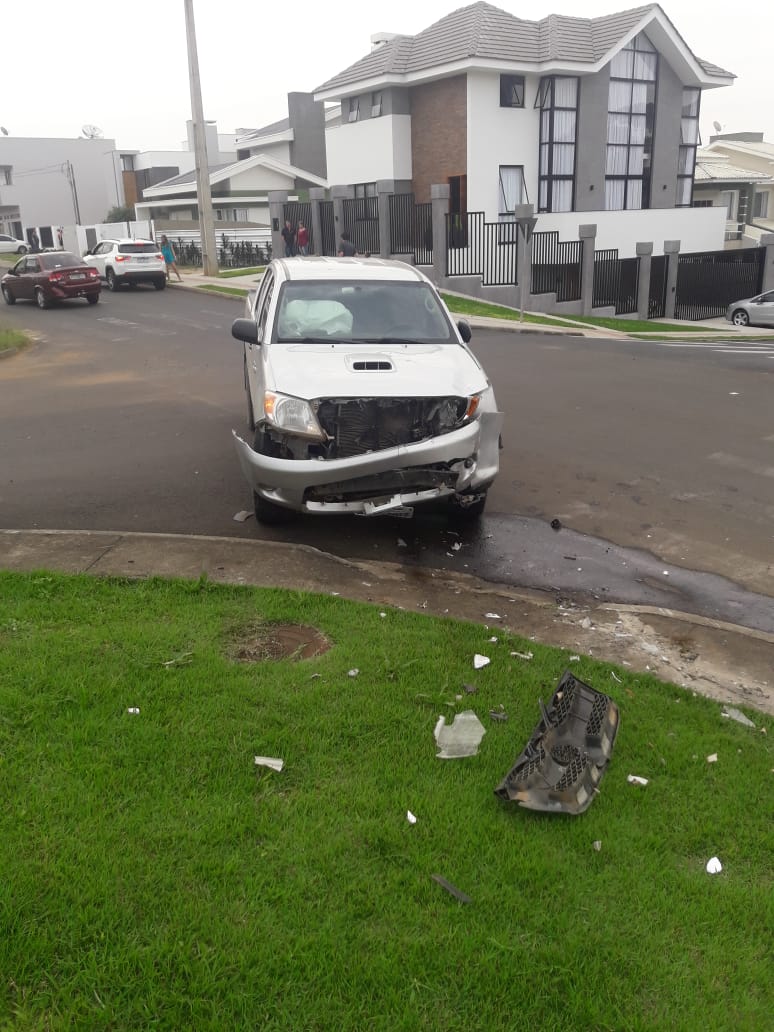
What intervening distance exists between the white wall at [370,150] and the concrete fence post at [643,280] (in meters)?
10.4

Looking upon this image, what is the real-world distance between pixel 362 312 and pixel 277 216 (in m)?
27.6

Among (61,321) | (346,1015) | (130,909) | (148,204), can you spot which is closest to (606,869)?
(346,1015)

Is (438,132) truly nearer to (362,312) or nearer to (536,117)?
(536,117)

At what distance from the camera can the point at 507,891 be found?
321cm

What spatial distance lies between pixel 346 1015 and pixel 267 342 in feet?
19.0

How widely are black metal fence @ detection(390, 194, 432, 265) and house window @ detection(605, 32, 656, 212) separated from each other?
9833 millimetres

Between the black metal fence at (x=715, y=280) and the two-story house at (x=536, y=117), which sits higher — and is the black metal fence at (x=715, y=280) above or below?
below

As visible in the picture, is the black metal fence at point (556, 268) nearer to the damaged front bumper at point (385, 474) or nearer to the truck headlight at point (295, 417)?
the damaged front bumper at point (385, 474)

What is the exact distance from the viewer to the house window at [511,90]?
32.7 metres

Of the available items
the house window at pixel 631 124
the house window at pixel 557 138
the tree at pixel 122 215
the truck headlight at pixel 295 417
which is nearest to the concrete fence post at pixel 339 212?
the house window at pixel 557 138

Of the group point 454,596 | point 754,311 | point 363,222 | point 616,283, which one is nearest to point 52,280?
point 363,222

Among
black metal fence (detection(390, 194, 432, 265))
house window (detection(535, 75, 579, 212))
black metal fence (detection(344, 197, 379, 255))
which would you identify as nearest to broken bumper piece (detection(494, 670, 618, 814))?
black metal fence (detection(390, 194, 432, 265))

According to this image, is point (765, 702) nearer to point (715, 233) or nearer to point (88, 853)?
point (88, 853)

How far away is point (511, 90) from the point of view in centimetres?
3309
